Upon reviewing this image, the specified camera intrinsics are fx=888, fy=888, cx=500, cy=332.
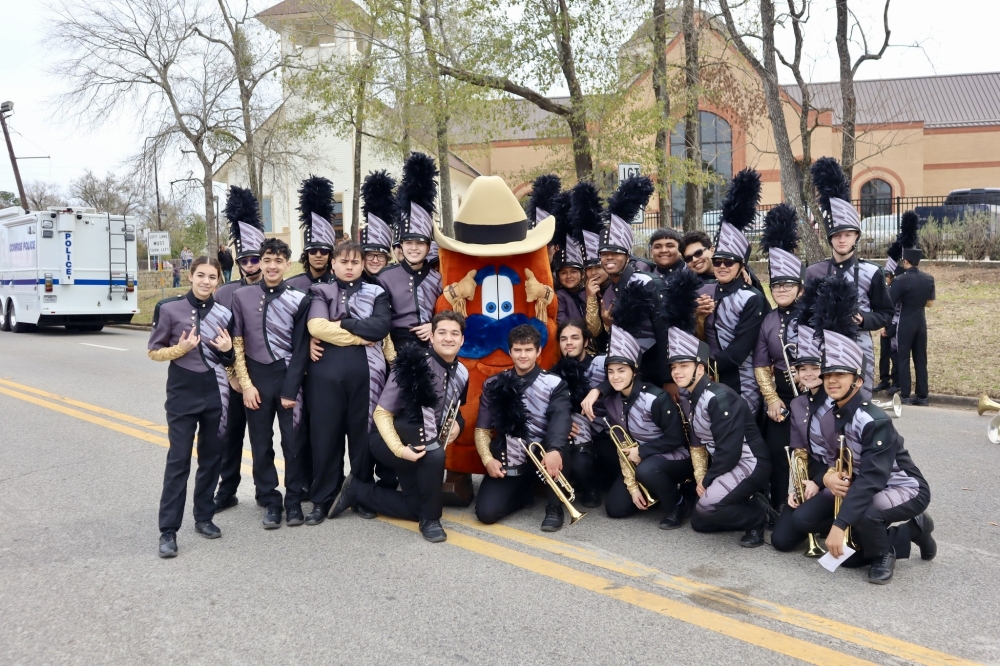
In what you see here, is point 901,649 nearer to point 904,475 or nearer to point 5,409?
point 904,475

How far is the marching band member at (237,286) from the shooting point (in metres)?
5.83

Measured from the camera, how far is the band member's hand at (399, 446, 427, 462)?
5164 mm

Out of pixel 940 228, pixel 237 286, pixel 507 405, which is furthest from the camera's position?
pixel 940 228

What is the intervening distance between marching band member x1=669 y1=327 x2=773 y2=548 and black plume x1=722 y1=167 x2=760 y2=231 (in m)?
1.05

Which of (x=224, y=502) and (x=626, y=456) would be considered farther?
(x=224, y=502)

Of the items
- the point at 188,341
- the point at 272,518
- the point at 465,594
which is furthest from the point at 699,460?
the point at 188,341

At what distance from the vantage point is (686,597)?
4.22m

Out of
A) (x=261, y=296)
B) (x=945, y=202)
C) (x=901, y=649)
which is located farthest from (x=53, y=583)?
(x=945, y=202)

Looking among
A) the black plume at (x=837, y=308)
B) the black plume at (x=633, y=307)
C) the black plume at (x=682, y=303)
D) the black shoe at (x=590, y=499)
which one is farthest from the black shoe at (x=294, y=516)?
the black plume at (x=837, y=308)

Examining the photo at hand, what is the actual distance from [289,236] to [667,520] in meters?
32.4

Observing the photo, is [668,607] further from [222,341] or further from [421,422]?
[222,341]

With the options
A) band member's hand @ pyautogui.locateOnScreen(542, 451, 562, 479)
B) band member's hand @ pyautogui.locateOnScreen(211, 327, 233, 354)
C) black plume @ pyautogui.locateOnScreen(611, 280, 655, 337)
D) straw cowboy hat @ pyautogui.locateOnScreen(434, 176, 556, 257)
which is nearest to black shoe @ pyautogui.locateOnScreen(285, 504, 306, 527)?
band member's hand @ pyautogui.locateOnScreen(211, 327, 233, 354)

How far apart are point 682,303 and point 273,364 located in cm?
254

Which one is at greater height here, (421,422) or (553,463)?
(421,422)
